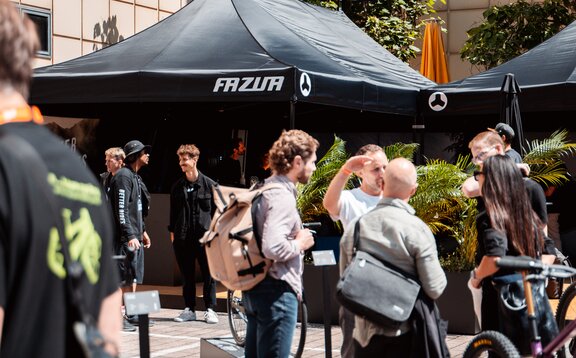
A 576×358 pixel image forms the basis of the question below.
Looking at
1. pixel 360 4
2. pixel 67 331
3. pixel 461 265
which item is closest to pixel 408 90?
pixel 461 265

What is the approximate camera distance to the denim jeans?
5832 millimetres

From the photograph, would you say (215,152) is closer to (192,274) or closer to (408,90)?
(408,90)

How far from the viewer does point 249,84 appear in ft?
40.3

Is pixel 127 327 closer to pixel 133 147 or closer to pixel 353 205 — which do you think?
pixel 133 147

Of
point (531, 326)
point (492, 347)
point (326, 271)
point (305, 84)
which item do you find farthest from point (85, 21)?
point (531, 326)

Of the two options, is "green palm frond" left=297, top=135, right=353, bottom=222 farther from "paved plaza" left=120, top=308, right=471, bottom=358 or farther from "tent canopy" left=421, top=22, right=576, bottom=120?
"tent canopy" left=421, top=22, right=576, bottom=120

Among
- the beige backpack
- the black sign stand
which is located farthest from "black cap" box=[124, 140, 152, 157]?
the beige backpack

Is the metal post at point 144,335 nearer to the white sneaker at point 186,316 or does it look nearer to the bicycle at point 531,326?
the bicycle at point 531,326

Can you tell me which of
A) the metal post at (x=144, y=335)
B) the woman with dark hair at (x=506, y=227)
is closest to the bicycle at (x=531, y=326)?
the woman with dark hair at (x=506, y=227)

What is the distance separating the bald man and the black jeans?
6182 millimetres

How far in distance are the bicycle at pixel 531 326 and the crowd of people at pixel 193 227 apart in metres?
0.25

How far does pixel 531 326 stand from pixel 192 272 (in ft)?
20.5

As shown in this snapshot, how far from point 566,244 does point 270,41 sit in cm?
464

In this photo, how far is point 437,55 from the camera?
Result: 81.5ft
